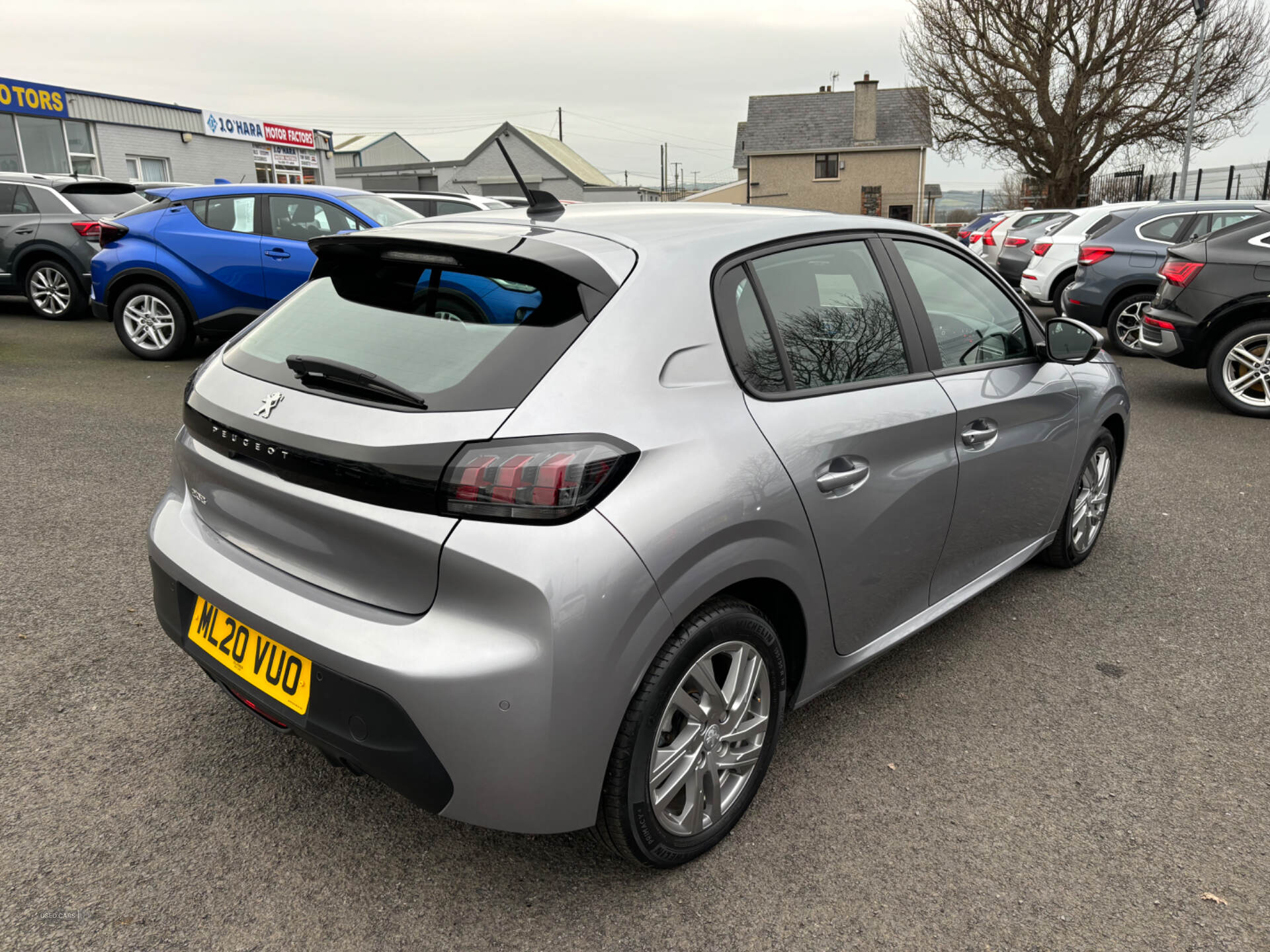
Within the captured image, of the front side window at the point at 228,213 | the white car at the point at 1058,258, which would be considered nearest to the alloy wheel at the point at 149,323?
the front side window at the point at 228,213

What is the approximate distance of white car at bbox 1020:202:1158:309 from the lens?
1215 centimetres

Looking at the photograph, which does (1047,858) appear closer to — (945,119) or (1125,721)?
(1125,721)

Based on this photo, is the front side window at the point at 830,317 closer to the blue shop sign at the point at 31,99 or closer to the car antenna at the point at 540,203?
the car antenna at the point at 540,203

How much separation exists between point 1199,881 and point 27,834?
9.70 ft

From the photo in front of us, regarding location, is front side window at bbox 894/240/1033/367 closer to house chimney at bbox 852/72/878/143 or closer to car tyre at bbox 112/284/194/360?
car tyre at bbox 112/284/194/360

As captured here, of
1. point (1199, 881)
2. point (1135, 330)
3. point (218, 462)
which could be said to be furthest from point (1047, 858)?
point (1135, 330)

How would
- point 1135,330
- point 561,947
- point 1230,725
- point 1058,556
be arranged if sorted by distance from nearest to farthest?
point 561,947 < point 1230,725 < point 1058,556 < point 1135,330

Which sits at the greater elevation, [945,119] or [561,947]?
[945,119]

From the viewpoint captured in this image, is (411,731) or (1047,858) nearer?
(411,731)

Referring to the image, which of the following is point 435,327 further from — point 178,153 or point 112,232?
point 178,153

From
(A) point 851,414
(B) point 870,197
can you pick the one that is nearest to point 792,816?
(A) point 851,414

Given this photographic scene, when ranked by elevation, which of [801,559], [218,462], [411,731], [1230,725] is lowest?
[1230,725]

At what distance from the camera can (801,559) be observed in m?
2.39

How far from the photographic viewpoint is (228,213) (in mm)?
8531
